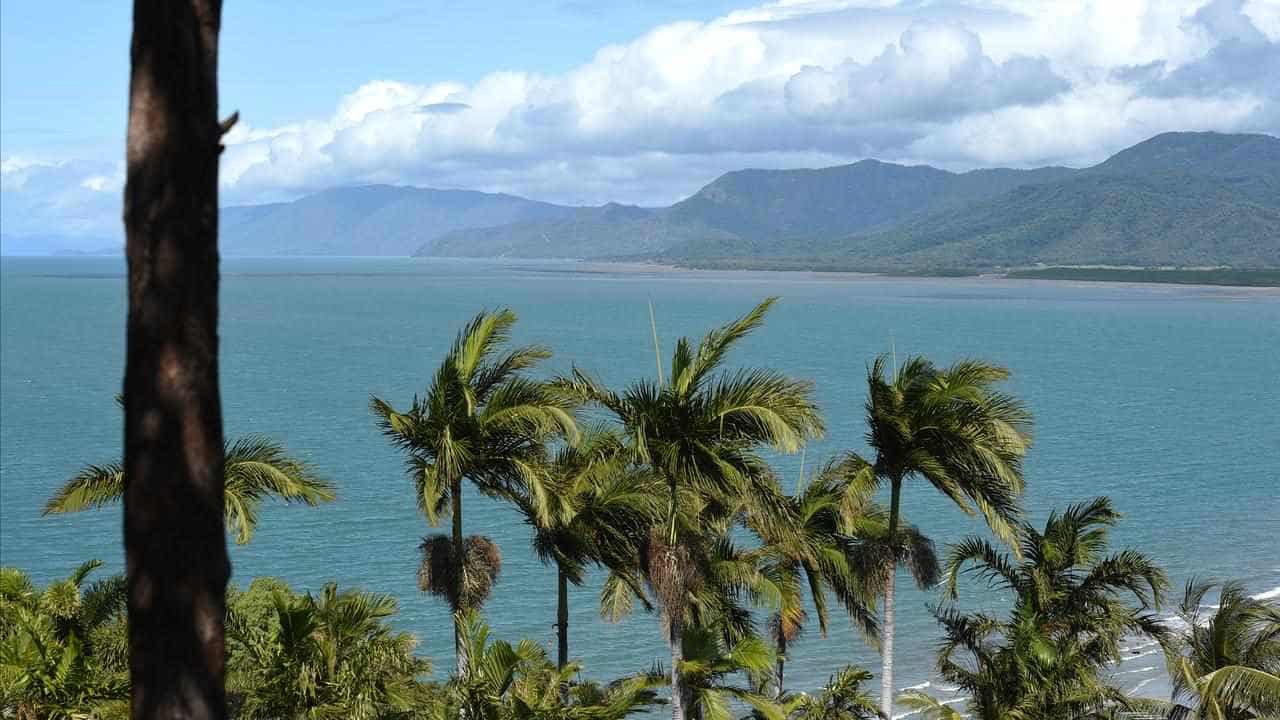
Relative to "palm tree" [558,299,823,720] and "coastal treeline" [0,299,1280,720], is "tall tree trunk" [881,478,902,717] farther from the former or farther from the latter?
"palm tree" [558,299,823,720]

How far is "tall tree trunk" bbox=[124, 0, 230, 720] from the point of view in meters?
4.64

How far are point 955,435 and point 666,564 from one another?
5073 millimetres

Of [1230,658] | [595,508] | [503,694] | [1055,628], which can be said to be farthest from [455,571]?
[1230,658]

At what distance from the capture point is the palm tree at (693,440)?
1349cm

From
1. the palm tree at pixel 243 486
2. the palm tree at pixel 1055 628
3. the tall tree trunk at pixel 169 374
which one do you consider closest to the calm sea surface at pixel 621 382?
the palm tree at pixel 1055 628

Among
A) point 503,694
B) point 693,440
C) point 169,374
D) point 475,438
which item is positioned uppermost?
point 169,374

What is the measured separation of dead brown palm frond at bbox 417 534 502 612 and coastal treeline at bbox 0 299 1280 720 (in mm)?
28

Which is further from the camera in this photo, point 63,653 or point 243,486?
point 243,486

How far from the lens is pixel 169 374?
463 cm

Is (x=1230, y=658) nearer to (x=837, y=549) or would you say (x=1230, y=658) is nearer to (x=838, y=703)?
(x=838, y=703)

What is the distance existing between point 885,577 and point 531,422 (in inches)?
265

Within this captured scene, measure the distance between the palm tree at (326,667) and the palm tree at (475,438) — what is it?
182 centimetres

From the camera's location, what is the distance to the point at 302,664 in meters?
12.0

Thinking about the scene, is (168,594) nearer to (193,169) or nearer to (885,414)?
(193,169)
